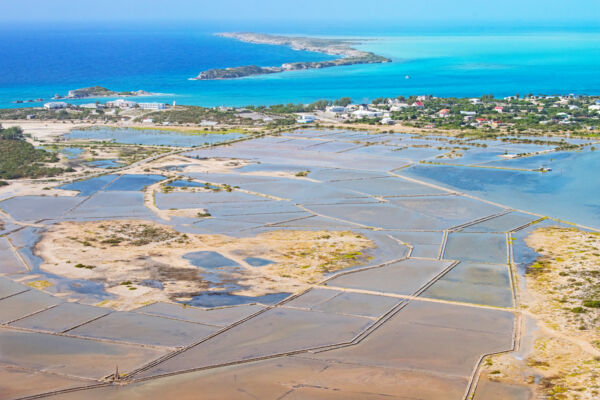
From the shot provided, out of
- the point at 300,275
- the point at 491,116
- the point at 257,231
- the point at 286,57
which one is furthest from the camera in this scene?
the point at 286,57

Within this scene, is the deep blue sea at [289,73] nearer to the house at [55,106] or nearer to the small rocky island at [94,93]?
the small rocky island at [94,93]

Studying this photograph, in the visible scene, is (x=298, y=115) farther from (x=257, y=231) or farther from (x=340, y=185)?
(x=257, y=231)

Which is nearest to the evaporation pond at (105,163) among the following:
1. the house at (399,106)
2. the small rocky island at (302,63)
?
the house at (399,106)

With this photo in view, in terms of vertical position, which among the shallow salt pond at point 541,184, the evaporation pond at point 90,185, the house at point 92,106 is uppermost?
the house at point 92,106

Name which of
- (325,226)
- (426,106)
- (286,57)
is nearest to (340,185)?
(325,226)

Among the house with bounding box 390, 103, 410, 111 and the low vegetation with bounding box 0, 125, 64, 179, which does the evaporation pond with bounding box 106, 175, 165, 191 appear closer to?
the low vegetation with bounding box 0, 125, 64, 179
